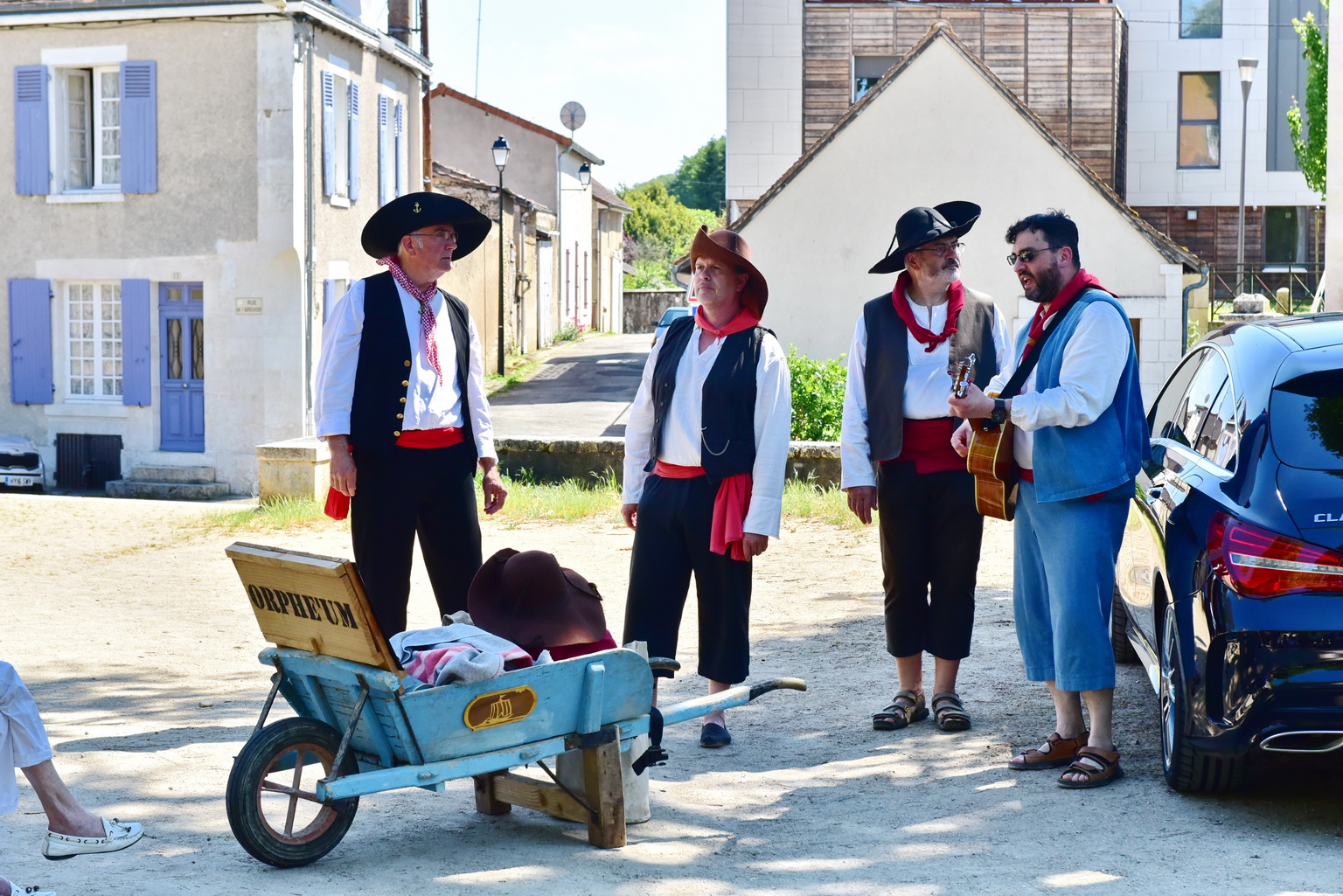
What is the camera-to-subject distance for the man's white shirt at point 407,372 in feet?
17.6

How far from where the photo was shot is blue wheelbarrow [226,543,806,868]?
3.99 metres

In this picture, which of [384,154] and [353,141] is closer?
[353,141]

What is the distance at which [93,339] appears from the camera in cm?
2003

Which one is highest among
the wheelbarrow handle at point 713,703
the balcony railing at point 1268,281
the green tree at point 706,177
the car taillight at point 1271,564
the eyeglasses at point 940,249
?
the green tree at point 706,177

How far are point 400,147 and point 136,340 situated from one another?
221 inches

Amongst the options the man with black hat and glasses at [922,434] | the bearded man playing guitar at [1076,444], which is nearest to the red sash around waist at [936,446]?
the man with black hat and glasses at [922,434]

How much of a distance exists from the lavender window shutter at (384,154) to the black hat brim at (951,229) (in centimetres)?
1694

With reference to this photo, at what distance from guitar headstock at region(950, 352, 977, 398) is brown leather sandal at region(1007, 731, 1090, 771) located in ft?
4.27

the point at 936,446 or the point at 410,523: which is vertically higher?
the point at 936,446

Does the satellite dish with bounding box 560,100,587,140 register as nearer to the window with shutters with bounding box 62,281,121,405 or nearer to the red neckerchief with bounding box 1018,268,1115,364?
the window with shutters with bounding box 62,281,121,405

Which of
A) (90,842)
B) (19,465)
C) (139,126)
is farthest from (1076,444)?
(19,465)

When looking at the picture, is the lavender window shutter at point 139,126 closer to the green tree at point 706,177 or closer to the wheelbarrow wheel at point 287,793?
the wheelbarrow wheel at point 287,793

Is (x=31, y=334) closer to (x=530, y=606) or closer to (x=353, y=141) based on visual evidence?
(x=353, y=141)

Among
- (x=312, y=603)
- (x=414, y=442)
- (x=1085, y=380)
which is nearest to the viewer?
(x=312, y=603)
